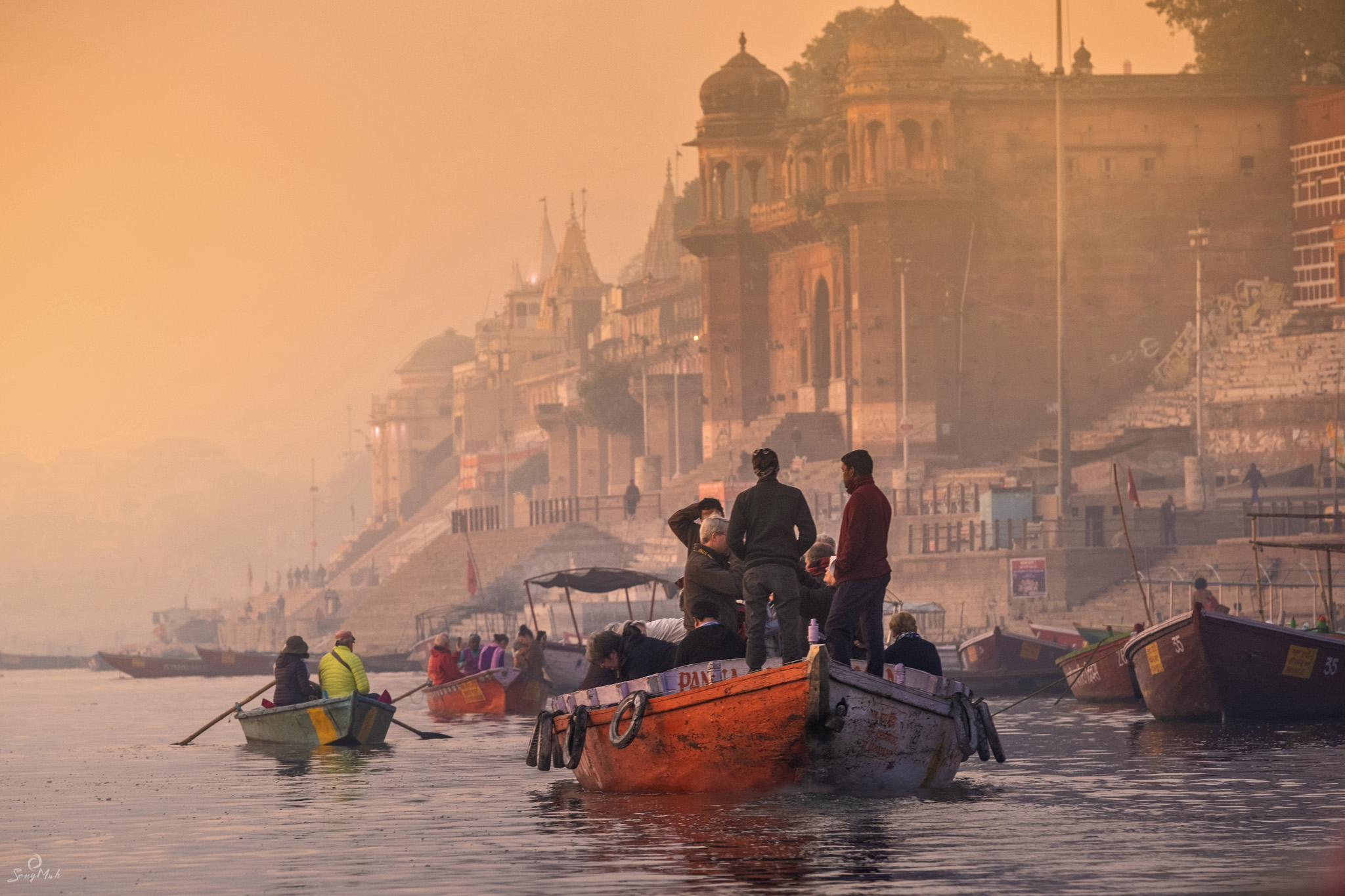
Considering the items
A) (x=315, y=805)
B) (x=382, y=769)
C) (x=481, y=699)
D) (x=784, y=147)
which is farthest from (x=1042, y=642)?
(x=784, y=147)

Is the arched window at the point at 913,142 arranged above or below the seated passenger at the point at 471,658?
above

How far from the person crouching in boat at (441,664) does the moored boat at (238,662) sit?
34.2 metres

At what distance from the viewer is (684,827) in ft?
54.5

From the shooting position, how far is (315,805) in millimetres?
20359

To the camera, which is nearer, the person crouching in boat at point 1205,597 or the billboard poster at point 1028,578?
the person crouching in boat at point 1205,597

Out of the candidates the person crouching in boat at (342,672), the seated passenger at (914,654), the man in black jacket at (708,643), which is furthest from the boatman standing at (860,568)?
the person crouching in boat at (342,672)

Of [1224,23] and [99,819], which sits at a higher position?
[1224,23]

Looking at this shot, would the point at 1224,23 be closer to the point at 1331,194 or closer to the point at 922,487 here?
the point at 1331,194

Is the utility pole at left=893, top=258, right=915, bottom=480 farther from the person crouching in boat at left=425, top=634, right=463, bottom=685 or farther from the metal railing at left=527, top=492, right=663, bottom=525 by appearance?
the person crouching in boat at left=425, top=634, right=463, bottom=685

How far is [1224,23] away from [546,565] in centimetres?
3074

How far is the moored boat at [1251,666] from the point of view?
26531 mm

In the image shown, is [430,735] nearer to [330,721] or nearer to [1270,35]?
[330,721]

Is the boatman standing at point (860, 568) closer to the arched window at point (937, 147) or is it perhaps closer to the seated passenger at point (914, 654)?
the seated passenger at point (914, 654)

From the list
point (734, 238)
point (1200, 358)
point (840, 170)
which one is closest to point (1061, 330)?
point (1200, 358)
